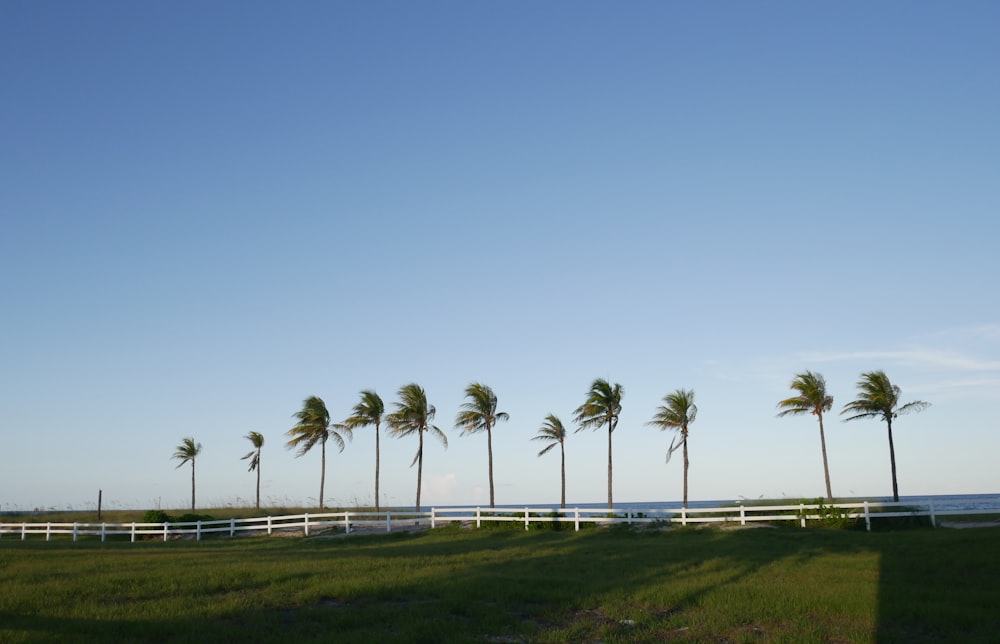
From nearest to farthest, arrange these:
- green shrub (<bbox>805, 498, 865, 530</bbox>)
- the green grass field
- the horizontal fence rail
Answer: the green grass field
green shrub (<bbox>805, 498, 865, 530</bbox>)
the horizontal fence rail

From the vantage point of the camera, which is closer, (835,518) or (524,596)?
(524,596)

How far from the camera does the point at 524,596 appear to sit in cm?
1586

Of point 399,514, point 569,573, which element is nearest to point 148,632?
point 569,573

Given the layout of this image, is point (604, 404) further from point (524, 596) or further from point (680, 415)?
point (524, 596)

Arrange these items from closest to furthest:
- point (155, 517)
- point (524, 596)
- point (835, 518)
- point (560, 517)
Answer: point (524, 596), point (835, 518), point (560, 517), point (155, 517)

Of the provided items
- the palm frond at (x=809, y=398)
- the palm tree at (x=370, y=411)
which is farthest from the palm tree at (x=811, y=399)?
the palm tree at (x=370, y=411)

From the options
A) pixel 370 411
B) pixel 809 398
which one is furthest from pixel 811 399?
pixel 370 411

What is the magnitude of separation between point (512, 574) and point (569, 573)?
1.62 meters

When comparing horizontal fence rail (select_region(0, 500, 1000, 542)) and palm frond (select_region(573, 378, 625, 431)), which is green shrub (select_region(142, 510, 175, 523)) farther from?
palm frond (select_region(573, 378, 625, 431))

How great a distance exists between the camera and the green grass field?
41.2 feet

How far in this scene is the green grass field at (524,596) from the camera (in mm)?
12555

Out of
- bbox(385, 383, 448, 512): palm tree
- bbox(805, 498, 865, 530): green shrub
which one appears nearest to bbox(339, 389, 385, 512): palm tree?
bbox(385, 383, 448, 512): palm tree

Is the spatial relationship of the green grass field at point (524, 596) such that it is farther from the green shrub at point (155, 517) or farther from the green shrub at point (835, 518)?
the green shrub at point (155, 517)

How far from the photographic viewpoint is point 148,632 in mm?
11984
